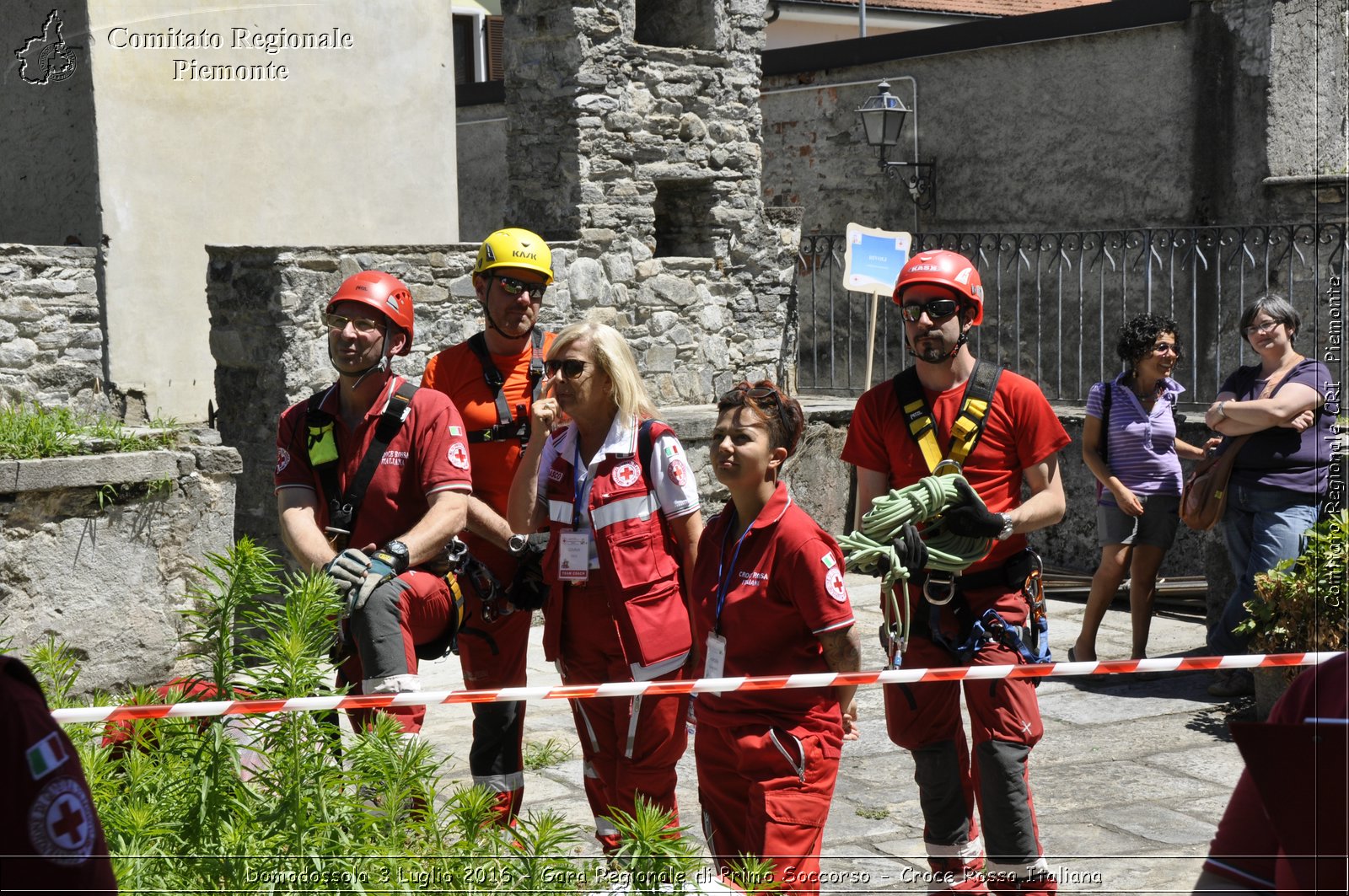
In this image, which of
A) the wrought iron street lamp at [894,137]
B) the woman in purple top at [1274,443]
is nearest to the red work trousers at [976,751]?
the woman in purple top at [1274,443]

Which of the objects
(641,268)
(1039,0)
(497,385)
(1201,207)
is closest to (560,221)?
(641,268)

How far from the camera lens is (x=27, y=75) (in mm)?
10523

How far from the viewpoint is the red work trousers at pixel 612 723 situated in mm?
4043

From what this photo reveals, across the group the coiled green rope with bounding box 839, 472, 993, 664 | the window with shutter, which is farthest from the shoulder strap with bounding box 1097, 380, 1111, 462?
the window with shutter

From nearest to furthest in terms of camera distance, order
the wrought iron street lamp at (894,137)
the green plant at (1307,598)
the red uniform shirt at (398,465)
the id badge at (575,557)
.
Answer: the id badge at (575,557) → the red uniform shirt at (398,465) → the green plant at (1307,598) → the wrought iron street lamp at (894,137)

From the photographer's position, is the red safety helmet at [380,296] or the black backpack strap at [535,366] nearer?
the red safety helmet at [380,296]

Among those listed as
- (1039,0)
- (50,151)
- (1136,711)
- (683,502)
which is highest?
(1039,0)

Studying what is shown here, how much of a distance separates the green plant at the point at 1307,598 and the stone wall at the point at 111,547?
449 cm

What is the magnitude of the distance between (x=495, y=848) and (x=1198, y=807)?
3300 mm

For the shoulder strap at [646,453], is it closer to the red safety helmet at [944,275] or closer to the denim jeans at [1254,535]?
the red safety helmet at [944,275]

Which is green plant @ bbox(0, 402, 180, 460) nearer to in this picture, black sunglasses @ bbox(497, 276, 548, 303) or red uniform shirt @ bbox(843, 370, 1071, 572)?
black sunglasses @ bbox(497, 276, 548, 303)

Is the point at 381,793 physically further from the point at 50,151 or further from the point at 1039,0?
the point at 1039,0

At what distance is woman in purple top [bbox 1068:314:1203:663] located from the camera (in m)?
7.25

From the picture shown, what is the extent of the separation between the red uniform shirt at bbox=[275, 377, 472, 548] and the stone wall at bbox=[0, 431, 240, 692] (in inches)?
78.1
